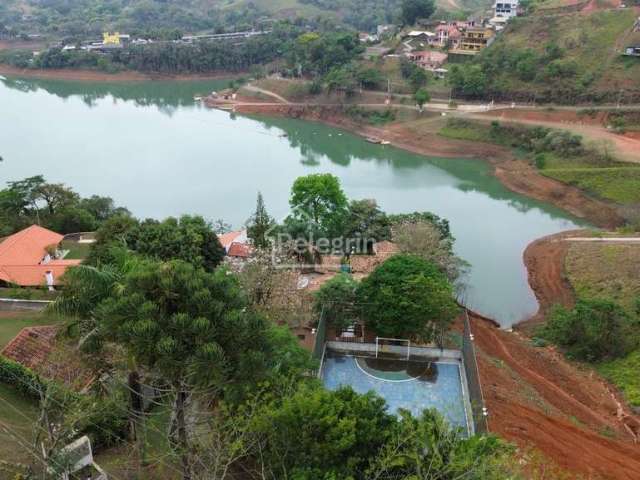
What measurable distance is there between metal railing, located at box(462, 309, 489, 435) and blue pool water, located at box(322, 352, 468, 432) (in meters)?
Result: 0.35

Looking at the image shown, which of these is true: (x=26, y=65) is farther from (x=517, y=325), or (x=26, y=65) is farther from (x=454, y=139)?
(x=517, y=325)

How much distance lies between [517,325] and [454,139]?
2303 centimetres

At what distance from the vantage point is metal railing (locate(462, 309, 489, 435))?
991 centimetres

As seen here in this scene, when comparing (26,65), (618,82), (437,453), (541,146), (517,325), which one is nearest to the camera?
(437,453)

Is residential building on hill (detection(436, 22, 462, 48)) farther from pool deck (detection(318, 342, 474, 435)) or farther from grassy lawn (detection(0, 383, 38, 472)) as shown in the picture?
grassy lawn (detection(0, 383, 38, 472))

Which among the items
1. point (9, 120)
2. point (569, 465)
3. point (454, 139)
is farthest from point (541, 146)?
point (9, 120)

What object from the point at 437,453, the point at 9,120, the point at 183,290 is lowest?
the point at 9,120

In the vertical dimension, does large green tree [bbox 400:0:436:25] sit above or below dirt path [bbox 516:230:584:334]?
above

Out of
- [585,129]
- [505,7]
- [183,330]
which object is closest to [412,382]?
[183,330]

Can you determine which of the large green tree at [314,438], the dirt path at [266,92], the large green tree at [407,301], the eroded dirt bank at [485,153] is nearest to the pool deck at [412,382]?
the large green tree at [407,301]

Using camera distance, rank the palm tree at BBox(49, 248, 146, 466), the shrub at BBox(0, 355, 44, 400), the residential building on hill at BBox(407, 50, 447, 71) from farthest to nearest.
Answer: the residential building on hill at BBox(407, 50, 447, 71)
the shrub at BBox(0, 355, 44, 400)
the palm tree at BBox(49, 248, 146, 466)

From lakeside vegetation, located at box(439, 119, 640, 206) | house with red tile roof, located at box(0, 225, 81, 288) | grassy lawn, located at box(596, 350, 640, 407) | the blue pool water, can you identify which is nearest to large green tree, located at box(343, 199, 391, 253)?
the blue pool water

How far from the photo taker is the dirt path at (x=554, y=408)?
33.4 feet

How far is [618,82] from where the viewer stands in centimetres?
3759
